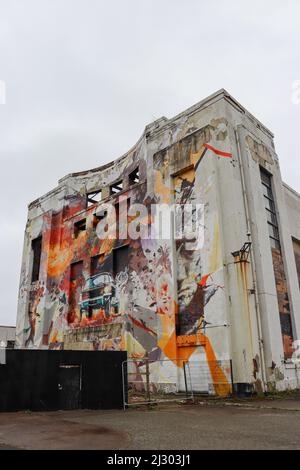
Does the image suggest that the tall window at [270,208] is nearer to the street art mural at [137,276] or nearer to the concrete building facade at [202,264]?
the concrete building facade at [202,264]

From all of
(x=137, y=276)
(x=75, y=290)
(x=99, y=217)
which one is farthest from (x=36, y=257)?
(x=137, y=276)

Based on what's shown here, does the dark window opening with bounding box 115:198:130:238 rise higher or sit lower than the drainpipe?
higher

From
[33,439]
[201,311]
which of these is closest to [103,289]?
[201,311]

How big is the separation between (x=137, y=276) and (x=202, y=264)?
16.4ft

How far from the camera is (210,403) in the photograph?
44.5 feet

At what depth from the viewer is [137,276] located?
831 inches

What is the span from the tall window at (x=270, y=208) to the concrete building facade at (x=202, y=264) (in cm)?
6

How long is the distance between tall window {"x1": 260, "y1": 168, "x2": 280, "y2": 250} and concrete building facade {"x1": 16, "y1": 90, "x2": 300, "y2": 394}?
60 millimetres

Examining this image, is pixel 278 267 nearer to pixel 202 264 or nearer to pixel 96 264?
pixel 202 264

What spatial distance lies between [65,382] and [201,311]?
6873mm

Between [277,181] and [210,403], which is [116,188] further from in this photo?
[210,403]

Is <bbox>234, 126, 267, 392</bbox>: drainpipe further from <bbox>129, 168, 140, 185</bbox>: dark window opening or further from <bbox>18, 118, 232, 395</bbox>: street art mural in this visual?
<bbox>129, 168, 140, 185</bbox>: dark window opening

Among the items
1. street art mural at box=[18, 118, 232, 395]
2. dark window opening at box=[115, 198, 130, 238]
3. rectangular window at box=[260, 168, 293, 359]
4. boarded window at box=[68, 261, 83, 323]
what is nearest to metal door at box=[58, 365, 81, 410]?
street art mural at box=[18, 118, 232, 395]

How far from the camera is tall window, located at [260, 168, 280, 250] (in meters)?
19.4
